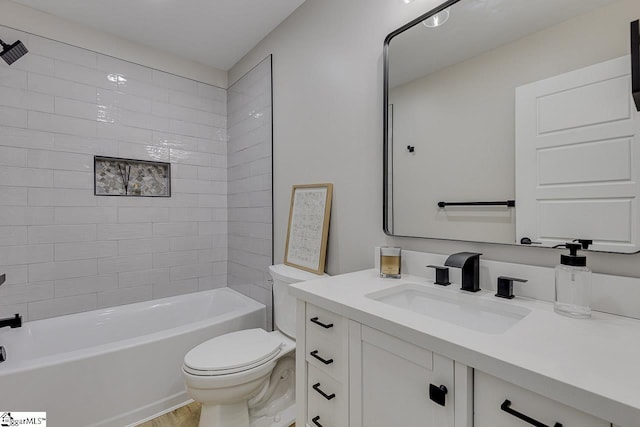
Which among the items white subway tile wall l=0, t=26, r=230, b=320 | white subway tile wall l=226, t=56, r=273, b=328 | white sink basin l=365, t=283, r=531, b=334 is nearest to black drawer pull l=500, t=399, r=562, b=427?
white sink basin l=365, t=283, r=531, b=334

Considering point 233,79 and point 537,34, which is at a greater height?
point 233,79

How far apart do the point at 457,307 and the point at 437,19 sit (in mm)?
1208

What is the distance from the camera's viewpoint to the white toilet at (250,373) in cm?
142

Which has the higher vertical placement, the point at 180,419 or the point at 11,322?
the point at 11,322

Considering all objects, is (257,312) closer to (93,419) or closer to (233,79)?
(93,419)

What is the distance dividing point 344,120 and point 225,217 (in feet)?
5.91

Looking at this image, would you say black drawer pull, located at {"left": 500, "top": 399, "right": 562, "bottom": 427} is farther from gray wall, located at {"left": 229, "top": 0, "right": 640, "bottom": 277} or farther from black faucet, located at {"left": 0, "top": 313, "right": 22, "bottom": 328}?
black faucet, located at {"left": 0, "top": 313, "right": 22, "bottom": 328}

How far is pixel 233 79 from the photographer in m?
2.91

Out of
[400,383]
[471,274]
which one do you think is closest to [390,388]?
[400,383]

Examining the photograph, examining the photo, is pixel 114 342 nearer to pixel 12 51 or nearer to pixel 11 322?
pixel 11 322

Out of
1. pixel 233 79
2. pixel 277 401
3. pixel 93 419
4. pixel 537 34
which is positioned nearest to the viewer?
pixel 537 34

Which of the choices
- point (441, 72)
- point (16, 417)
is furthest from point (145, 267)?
point (441, 72)

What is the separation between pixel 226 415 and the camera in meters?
1.52

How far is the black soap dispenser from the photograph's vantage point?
32.0 inches
